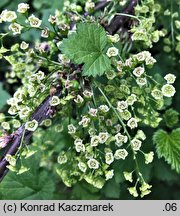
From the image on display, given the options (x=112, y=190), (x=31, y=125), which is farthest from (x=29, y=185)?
(x=31, y=125)

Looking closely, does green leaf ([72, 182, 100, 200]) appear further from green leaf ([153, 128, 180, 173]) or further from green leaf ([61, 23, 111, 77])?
green leaf ([61, 23, 111, 77])

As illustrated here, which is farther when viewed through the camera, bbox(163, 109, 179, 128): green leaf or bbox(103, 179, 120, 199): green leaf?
bbox(103, 179, 120, 199): green leaf

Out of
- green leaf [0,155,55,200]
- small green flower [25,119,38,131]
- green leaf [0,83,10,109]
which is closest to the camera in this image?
small green flower [25,119,38,131]

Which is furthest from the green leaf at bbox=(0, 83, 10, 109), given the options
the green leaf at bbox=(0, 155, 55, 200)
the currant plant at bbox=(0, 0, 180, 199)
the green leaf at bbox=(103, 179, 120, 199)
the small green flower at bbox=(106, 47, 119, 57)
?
the small green flower at bbox=(106, 47, 119, 57)

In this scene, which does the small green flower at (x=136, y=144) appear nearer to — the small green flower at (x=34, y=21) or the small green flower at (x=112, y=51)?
the small green flower at (x=112, y=51)

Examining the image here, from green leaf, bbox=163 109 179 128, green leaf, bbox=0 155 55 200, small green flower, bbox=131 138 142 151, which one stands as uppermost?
small green flower, bbox=131 138 142 151

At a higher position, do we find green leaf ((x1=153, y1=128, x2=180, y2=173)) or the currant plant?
the currant plant

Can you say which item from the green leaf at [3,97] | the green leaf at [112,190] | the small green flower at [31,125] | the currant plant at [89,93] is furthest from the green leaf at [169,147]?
the green leaf at [3,97]
